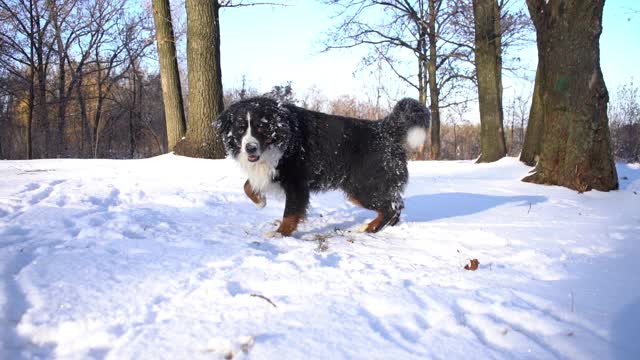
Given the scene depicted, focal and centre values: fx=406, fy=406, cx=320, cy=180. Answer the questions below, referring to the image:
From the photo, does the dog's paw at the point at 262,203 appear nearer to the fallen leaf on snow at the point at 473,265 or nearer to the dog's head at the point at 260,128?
the dog's head at the point at 260,128

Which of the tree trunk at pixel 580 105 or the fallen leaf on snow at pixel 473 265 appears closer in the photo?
the fallen leaf on snow at pixel 473 265

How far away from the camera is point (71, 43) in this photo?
28.6 meters

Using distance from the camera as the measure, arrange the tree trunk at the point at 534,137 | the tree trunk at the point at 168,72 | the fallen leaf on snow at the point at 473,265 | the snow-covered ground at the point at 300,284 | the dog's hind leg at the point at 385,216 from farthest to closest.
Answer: the tree trunk at the point at 168,72 → the tree trunk at the point at 534,137 → the dog's hind leg at the point at 385,216 → the fallen leaf on snow at the point at 473,265 → the snow-covered ground at the point at 300,284

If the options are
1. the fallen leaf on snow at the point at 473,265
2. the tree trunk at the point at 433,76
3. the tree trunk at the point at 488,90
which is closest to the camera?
the fallen leaf on snow at the point at 473,265

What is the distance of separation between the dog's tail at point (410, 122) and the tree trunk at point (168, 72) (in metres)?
6.97

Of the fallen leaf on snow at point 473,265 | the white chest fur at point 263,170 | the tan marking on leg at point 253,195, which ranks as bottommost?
the fallen leaf on snow at point 473,265

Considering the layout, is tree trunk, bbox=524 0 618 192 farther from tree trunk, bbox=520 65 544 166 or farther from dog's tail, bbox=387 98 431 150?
dog's tail, bbox=387 98 431 150

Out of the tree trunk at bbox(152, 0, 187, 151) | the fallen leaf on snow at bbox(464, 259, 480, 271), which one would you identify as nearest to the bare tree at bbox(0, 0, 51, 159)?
the tree trunk at bbox(152, 0, 187, 151)

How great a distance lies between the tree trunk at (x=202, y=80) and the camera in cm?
852

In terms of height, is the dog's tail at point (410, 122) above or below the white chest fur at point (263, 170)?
above

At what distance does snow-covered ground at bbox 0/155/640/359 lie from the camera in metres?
1.73

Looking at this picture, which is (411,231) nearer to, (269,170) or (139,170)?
(269,170)

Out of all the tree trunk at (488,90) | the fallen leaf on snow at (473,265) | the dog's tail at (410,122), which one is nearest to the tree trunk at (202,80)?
the dog's tail at (410,122)

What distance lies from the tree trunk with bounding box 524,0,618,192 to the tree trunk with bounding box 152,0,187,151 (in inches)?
321
